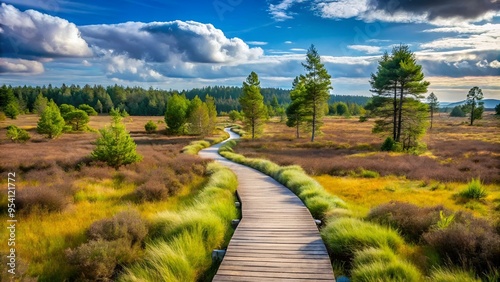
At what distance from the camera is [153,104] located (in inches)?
5172

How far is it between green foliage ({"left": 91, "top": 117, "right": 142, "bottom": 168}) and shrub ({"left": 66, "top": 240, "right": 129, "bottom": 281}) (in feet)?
42.0

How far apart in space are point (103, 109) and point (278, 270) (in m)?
146

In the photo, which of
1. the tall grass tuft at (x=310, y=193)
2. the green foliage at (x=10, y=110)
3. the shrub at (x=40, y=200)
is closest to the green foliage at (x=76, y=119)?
the green foliage at (x=10, y=110)

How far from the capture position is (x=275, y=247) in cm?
703

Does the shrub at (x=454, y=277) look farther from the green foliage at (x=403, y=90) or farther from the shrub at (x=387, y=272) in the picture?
the green foliage at (x=403, y=90)

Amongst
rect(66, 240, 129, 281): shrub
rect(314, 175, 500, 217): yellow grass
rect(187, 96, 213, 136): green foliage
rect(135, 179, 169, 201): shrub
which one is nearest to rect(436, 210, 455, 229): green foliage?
rect(314, 175, 500, 217): yellow grass

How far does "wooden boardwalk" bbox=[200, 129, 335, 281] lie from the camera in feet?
18.9

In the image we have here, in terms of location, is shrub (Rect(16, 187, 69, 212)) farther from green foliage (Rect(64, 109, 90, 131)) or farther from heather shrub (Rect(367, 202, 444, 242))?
green foliage (Rect(64, 109, 90, 131))

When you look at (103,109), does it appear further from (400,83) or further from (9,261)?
(9,261)

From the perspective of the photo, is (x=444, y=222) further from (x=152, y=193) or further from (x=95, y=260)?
(x=152, y=193)

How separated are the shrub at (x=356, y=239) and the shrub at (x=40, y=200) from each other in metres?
9.34

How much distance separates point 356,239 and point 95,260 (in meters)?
5.87

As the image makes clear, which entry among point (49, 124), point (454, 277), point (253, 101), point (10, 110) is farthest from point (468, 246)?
point (10, 110)

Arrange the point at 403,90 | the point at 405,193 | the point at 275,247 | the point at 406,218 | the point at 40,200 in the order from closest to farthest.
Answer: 1. the point at 275,247
2. the point at 406,218
3. the point at 40,200
4. the point at 405,193
5. the point at 403,90
